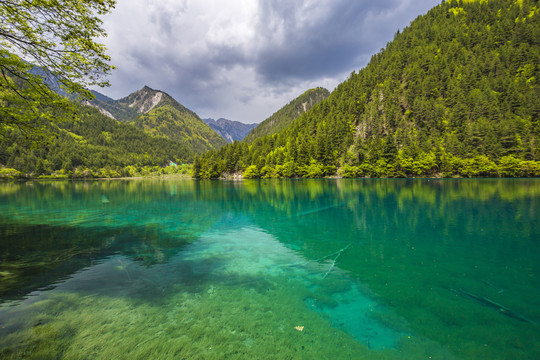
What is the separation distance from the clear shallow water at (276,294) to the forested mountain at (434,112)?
8449 centimetres

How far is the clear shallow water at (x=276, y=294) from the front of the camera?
469 centimetres

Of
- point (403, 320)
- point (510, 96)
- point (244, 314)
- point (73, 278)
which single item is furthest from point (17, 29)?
point (510, 96)

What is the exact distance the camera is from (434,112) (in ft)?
326

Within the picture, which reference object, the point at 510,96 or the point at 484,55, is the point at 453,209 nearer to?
the point at 510,96

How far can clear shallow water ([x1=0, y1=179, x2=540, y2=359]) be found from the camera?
469 centimetres

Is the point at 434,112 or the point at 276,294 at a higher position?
the point at 434,112

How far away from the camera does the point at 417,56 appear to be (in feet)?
420

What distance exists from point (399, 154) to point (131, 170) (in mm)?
204349

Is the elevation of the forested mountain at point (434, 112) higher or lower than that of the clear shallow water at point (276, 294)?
higher

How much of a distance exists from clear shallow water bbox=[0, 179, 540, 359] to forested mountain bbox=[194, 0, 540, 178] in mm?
84489

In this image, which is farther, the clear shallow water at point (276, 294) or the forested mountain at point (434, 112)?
the forested mountain at point (434, 112)

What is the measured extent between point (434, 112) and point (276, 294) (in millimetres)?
123837

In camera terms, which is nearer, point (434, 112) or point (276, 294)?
point (276, 294)

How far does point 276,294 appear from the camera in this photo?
7090mm
